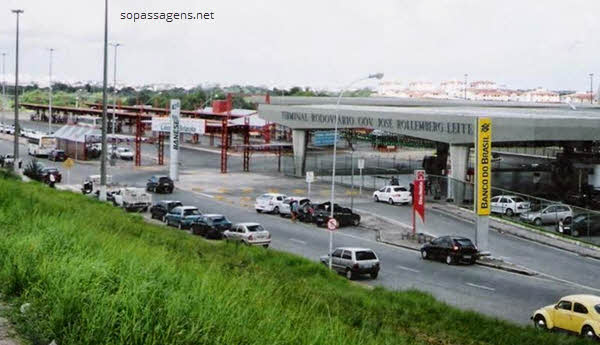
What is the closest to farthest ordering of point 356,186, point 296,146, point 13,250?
1. point 13,250
2. point 356,186
3. point 296,146

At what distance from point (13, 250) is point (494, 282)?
67.8ft

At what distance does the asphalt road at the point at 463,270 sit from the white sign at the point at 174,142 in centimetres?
1458

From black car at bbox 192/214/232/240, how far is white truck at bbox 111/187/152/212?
957 cm

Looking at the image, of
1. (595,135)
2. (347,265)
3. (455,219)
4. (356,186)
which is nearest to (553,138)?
(595,135)

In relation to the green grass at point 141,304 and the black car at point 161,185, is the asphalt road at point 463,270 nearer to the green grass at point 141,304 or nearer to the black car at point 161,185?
the black car at point 161,185

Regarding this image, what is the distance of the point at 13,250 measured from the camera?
12375 millimetres

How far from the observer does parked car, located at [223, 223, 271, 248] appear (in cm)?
3475

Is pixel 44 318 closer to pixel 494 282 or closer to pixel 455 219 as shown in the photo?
pixel 494 282

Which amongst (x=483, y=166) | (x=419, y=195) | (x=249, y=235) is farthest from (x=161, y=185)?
(x=483, y=166)

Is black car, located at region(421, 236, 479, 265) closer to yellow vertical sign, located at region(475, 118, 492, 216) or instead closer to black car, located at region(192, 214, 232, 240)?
yellow vertical sign, located at region(475, 118, 492, 216)

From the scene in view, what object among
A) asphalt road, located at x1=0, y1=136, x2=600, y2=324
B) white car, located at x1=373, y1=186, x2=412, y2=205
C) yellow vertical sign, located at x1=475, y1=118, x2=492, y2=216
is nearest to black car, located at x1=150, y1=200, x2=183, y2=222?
asphalt road, located at x1=0, y1=136, x2=600, y2=324

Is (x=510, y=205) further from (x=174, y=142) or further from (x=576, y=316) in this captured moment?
(x=174, y=142)

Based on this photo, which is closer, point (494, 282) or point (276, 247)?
point (494, 282)

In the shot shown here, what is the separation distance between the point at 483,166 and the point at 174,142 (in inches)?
1373
